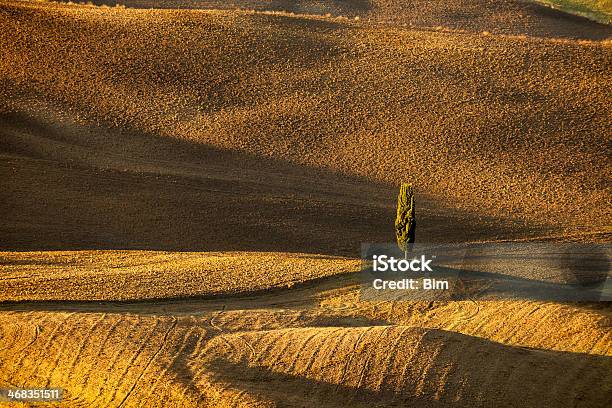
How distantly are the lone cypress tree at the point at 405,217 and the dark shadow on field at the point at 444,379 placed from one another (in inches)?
206

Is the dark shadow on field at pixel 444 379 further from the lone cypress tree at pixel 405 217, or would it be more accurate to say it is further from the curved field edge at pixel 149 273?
the lone cypress tree at pixel 405 217

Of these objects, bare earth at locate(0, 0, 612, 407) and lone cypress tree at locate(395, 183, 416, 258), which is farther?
lone cypress tree at locate(395, 183, 416, 258)

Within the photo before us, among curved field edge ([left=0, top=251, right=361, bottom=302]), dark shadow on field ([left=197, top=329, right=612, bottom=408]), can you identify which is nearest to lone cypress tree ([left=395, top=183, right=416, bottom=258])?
curved field edge ([left=0, top=251, right=361, bottom=302])

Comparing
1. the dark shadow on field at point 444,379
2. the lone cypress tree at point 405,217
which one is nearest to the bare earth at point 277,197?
the dark shadow on field at point 444,379

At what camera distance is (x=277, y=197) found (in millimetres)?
30844

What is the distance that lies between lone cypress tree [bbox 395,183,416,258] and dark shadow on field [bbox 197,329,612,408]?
17.2 ft

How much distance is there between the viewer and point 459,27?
190 feet

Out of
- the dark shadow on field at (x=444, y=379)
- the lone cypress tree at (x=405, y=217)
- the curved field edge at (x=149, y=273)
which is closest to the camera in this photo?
the dark shadow on field at (x=444, y=379)

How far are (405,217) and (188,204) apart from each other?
31.1ft

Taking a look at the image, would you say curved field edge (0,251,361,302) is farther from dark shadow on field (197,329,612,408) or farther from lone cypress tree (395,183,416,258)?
dark shadow on field (197,329,612,408)

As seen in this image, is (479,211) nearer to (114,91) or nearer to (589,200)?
(589,200)

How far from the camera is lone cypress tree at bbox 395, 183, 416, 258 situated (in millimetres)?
22531

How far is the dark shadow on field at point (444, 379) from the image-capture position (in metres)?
15.9

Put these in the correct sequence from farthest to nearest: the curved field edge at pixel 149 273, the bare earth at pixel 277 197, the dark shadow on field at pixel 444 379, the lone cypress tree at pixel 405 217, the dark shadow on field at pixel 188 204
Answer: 1. the dark shadow on field at pixel 188 204
2. the lone cypress tree at pixel 405 217
3. the curved field edge at pixel 149 273
4. the bare earth at pixel 277 197
5. the dark shadow on field at pixel 444 379
